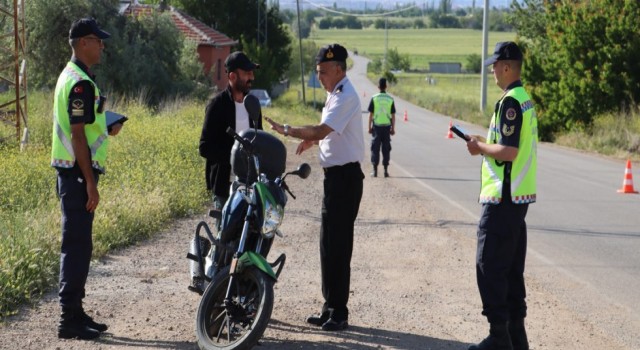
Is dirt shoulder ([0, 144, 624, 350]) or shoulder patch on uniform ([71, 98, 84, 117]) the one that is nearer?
shoulder patch on uniform ([71, 98, 84, 117])

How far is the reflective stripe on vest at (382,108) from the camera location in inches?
696

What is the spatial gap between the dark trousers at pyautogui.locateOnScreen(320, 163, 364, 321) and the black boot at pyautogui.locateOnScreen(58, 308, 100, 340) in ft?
5.41

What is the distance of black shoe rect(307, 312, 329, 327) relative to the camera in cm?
679

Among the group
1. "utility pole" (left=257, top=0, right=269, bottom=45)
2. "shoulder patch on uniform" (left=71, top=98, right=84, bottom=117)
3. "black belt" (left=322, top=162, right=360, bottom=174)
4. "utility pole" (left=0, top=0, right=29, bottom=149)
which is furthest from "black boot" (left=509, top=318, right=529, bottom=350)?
"utility pole" (left=257, top=0, right=269, bottom=45)

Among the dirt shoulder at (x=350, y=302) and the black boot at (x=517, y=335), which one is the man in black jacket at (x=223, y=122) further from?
the black boot at (x=517, y=335)

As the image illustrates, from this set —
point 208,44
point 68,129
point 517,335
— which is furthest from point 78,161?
point 208,44

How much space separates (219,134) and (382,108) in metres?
10.7

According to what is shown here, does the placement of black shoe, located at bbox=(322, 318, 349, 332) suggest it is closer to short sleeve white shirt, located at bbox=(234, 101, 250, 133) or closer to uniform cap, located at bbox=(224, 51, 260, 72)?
short sleeve white shirt, located at bbox=(234, 101, 250, 133)

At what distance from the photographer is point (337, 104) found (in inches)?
262

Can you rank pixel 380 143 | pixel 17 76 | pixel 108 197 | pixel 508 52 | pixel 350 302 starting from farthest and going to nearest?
1. pixel 380 143
2. pixel 17 76
3. pixel 108 197
4. pixel 350 302
5. pixel 508 52

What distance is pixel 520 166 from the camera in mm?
5879

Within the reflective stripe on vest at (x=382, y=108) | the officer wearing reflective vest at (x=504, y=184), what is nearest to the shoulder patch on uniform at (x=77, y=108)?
the officer wearing reflective vest at (x=504, y=184)

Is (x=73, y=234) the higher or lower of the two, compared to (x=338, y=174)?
lower

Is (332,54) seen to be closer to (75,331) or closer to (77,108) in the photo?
(77,108)
